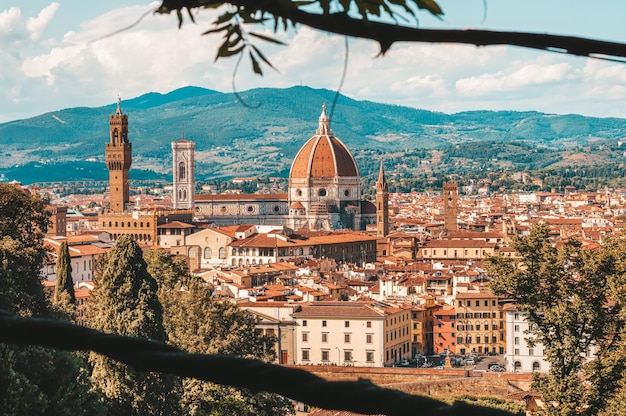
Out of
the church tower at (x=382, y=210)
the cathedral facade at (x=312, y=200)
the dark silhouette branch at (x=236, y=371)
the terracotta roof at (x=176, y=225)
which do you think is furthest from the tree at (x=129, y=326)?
the cathedral facade at (x=312, y=200)

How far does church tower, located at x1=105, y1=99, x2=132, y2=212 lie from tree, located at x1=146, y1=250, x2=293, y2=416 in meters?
51.5

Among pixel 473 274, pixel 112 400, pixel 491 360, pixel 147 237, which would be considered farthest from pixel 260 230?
pixel 112 400

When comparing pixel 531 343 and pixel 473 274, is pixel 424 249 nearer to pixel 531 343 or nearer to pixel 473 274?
pixel 473 274

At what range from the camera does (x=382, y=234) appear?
8194 centimetres

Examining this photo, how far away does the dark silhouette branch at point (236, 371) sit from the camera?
1.63m

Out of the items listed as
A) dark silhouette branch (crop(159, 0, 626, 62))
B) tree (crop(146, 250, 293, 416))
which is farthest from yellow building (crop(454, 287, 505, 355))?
dark silhouette branch (crop(159, 0, 626, 62))

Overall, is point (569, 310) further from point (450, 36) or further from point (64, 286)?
point (64, 286)

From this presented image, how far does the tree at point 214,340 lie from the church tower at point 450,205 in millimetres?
59232

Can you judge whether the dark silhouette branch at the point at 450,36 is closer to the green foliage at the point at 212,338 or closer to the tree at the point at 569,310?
the tree at the point at 569,310

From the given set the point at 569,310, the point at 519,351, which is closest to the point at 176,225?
the point at 519,351

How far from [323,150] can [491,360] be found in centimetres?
5324

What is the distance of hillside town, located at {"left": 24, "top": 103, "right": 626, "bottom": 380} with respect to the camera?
35.9 metres

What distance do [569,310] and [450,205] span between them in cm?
7646

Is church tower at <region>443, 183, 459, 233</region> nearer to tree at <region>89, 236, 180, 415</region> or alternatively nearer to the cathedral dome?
the cathedral dome
